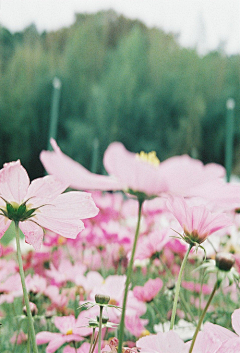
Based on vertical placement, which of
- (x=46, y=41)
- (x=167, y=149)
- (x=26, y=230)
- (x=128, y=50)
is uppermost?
(x=46, y=41)

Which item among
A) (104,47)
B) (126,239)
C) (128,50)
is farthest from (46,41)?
(126,239)

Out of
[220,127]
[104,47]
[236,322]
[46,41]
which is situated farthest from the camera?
[46,41]

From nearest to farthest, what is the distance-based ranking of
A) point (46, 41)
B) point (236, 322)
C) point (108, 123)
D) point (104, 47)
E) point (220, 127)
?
point (236, 322), point (108, 123), point (220, 127), point (104, 47), point (46, 41)

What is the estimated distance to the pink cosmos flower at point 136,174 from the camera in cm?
14

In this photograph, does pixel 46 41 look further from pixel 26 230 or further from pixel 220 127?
pixel 26 230

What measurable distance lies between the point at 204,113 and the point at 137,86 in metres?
1.44

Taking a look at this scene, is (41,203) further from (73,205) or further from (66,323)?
(66,323)

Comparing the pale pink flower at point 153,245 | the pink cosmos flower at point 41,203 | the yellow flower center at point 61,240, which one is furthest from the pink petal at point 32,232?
the yellow flower center at point 61,240

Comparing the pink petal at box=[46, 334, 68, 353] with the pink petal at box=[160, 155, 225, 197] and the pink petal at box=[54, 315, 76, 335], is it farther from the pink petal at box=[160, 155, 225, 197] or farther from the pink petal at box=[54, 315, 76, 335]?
the pink petal at box=[160, 155, 225, 197]

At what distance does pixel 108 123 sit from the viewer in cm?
870

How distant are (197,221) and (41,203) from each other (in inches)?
2.7

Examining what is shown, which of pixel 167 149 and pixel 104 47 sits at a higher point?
pixel 104 47

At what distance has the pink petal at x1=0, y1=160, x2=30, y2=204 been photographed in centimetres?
19

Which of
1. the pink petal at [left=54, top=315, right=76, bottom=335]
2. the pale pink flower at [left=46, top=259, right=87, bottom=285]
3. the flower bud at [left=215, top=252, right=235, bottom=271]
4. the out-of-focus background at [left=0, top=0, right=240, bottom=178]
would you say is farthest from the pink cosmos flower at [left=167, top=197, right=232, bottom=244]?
the out-of-focus background at [left=0, top=0, right=240, bottom=178]
